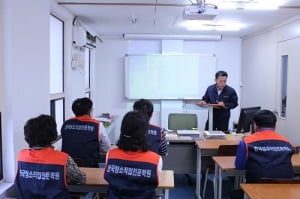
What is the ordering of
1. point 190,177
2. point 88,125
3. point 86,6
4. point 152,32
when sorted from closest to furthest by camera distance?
point 88,125 < point 86,6 < point 190,177 < point 152,32

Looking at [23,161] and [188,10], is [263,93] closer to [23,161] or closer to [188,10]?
[188,10]

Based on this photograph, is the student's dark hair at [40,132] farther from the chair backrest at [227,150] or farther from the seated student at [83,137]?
the chair backrest at [227,150]

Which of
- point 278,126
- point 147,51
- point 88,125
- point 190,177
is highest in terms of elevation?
point 147,51

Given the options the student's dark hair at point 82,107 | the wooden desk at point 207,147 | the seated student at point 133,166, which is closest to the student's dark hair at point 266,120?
the seated student at point 133,166

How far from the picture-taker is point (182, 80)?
25.1 ft

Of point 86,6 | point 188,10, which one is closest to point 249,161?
point 188,10

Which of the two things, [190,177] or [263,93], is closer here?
[190,177]

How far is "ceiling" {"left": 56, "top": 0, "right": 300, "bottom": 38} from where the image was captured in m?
4.39

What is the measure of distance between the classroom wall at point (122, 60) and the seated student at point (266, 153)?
16.2 ft

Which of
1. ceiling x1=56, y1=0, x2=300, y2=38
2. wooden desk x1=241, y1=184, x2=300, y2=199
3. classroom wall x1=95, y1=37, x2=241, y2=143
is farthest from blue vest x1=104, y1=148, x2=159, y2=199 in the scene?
classroom wall x1=95, y1=37, x2=241, y2=143

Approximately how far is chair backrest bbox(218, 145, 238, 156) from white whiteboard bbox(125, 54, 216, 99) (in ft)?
12.6

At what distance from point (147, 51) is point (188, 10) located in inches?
160

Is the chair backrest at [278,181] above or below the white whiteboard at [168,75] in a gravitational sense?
below

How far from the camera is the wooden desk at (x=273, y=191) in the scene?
238cm
